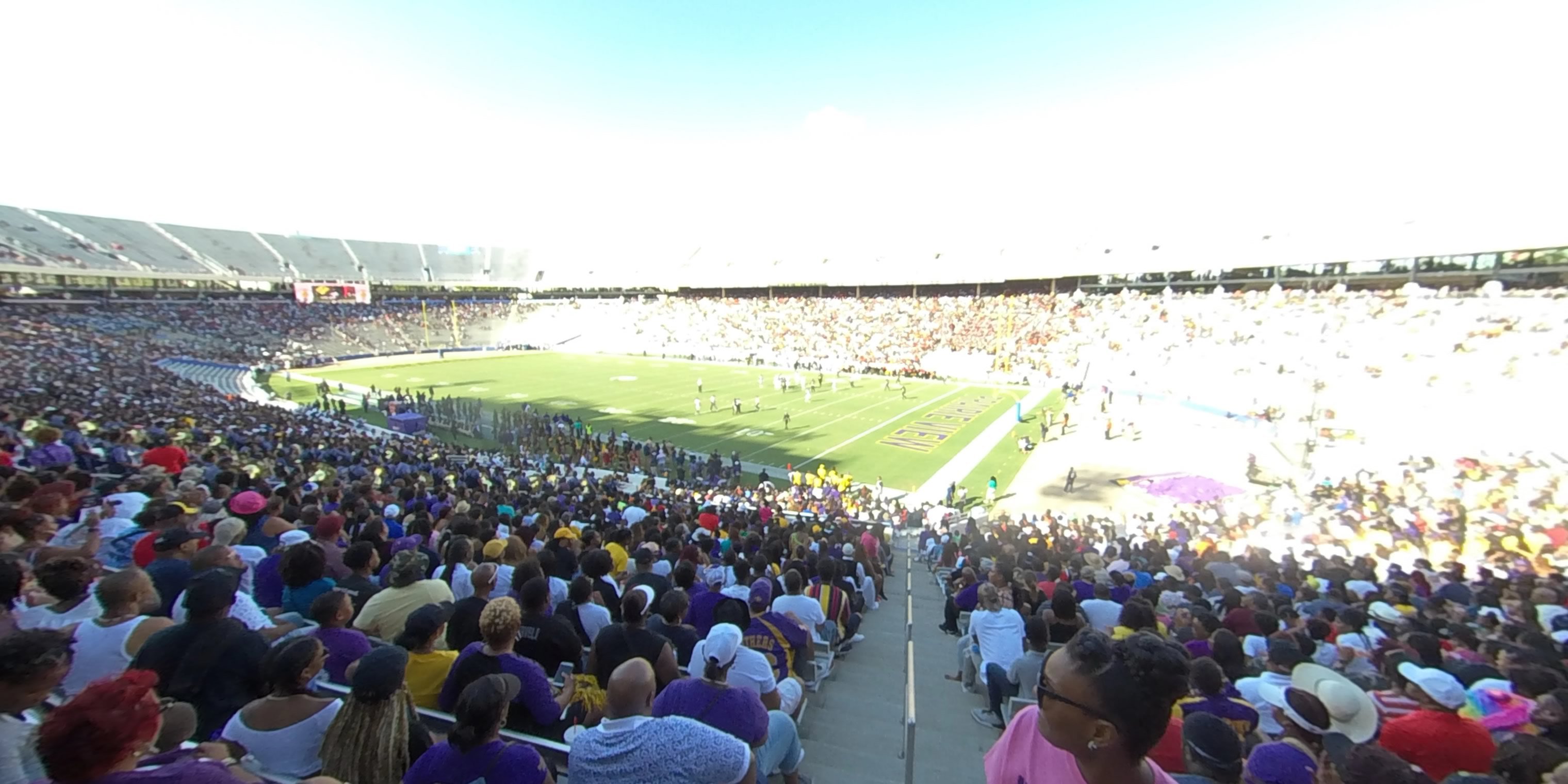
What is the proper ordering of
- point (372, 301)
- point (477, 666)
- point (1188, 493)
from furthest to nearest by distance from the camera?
point (372, 301) → point (1188, 493) → point (477, 666)

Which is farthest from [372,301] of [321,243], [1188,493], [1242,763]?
[1242,763]

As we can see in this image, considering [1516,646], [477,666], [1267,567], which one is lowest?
[1267,567]

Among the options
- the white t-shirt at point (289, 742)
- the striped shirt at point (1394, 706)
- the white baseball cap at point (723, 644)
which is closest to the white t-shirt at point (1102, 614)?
the striped shirt at point (1394, 706)

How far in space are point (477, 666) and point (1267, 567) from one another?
11034 mm

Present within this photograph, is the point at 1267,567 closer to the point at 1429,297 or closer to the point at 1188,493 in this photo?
the point at 1188,493

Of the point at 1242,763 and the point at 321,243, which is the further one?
the point at 321,243

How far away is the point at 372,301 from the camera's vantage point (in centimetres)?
7712

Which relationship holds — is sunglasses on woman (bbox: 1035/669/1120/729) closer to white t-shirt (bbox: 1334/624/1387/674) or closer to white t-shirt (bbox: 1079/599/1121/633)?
white t-shirt (bbox: 1079/599/1121/633)

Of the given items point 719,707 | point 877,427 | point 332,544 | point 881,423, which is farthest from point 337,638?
point 881,423

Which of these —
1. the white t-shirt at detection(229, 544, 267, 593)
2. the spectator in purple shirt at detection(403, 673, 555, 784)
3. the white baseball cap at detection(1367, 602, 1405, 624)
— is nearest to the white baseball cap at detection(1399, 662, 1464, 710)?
the white baseball cap at detection(1367, 602, 1405, 624)

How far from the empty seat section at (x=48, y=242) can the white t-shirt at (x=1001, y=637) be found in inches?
3234

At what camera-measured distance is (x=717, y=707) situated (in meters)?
3.39

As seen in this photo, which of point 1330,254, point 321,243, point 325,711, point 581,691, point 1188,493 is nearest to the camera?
point 325,711

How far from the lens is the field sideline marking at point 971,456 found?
73.0 ft
